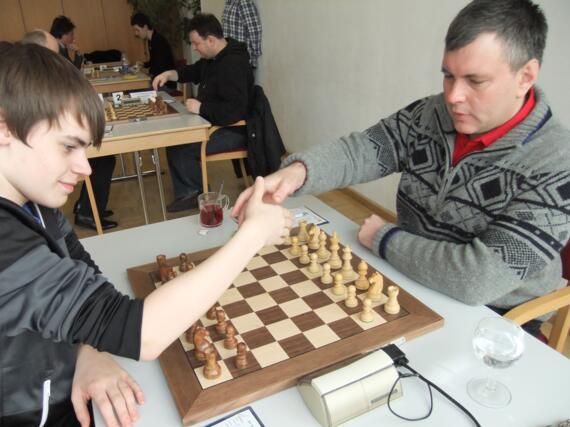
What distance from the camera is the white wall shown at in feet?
7.53

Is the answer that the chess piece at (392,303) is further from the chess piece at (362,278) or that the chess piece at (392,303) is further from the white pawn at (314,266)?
the white pawn at (314,266)

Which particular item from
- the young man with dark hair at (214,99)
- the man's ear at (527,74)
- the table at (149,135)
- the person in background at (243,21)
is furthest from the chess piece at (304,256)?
the person in background at (243,21)

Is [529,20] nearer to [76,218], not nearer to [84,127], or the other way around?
[84,127]

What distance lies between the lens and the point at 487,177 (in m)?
1.17

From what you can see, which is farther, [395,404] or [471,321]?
[471,321]

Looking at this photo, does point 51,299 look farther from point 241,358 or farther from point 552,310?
point 552,310

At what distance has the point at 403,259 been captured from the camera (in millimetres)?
1171

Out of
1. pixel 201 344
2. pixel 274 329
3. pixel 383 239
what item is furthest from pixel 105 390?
pixel 383 239

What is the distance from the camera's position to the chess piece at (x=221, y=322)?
0.96m

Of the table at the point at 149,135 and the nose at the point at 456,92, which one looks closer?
the nose at the point at 456,92

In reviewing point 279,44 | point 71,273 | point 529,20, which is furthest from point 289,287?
point 279,44

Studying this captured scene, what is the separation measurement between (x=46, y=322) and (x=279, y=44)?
3.98m

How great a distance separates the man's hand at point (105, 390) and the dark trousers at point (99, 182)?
2.43 metres

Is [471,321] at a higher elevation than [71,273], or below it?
below
